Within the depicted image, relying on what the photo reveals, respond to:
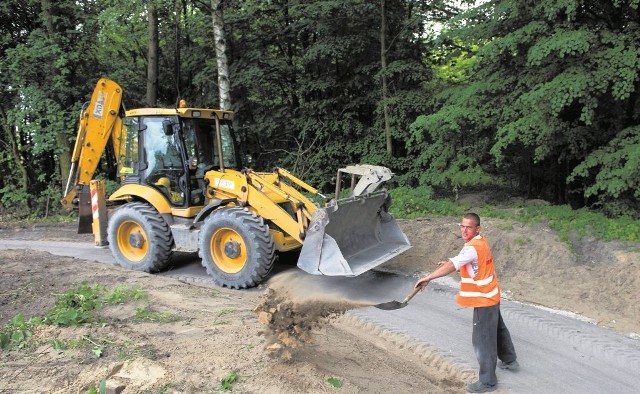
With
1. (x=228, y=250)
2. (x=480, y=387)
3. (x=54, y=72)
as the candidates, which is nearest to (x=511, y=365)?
(x=480, y=387)

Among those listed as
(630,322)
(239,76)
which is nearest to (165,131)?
(630,322)

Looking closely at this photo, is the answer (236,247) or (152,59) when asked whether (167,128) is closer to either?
(236,247)

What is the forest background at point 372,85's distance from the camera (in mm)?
8320

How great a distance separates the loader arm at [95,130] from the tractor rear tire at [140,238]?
1.31 meters

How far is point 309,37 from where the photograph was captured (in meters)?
16.1

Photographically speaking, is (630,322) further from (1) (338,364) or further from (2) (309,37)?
(2) (309,37)

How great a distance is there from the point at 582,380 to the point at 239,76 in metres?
12.6

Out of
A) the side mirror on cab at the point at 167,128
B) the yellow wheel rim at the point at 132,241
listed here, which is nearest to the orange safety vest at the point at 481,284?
the side mirror on cab at the point at 167,128

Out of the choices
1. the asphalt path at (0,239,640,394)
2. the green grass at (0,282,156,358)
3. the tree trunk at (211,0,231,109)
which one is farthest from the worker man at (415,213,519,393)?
the tree trunk at (211,0,231,109)

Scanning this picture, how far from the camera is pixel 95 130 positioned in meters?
8.80

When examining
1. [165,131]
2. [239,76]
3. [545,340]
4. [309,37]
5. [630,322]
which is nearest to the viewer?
[545,340]

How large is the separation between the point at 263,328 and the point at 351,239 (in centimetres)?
259

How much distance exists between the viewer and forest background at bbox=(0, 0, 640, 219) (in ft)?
27.3

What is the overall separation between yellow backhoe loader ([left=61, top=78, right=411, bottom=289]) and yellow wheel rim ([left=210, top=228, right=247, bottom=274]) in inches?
0.6
